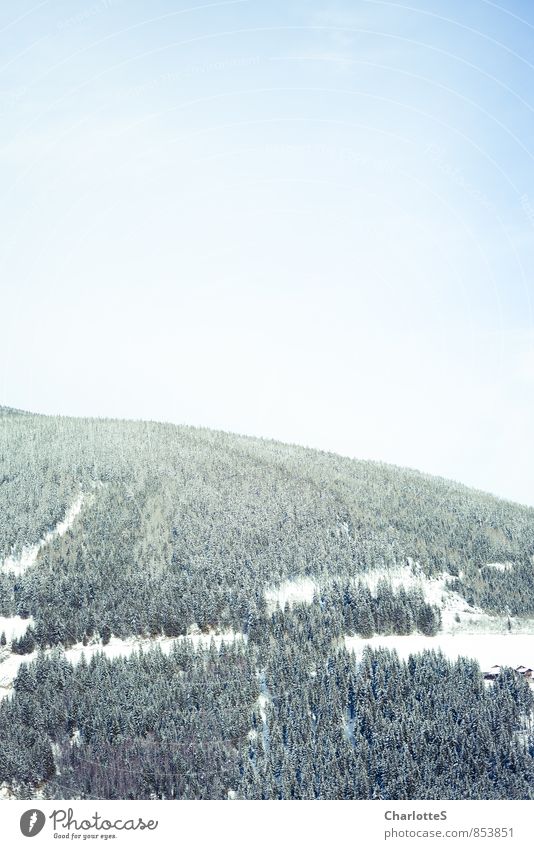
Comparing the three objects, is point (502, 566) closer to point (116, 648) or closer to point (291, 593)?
point (291, 593)

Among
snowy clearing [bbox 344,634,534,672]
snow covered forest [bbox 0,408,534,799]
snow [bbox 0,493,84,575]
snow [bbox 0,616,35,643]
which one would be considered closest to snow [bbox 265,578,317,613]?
snow covered forest [bbox 0,408,534,799]

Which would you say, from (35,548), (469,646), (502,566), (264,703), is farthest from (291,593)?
(35,548)

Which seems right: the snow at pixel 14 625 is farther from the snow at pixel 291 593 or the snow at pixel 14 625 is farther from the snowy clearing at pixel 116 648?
the snow at pixel 291 593

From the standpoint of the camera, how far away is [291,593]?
78875mm

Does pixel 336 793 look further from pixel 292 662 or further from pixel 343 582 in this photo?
pixel 343 582

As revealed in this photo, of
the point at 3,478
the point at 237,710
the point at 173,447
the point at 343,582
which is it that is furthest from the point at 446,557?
the point at 3,478

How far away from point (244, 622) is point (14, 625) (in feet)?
83.2

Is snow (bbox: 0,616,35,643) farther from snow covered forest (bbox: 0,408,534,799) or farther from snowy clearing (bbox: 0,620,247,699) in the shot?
snowy clearing (bbox: 0,620,247,699)

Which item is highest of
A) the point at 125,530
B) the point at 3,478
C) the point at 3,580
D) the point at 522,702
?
the point at 3,478

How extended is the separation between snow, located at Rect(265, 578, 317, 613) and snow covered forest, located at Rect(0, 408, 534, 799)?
1.10ft

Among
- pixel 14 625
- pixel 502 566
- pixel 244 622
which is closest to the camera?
pixel 14 625

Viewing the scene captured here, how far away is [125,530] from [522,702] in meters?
62.8

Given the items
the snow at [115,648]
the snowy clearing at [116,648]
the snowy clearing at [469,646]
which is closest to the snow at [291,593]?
the snow at [115,648]

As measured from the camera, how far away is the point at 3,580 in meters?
75.4
